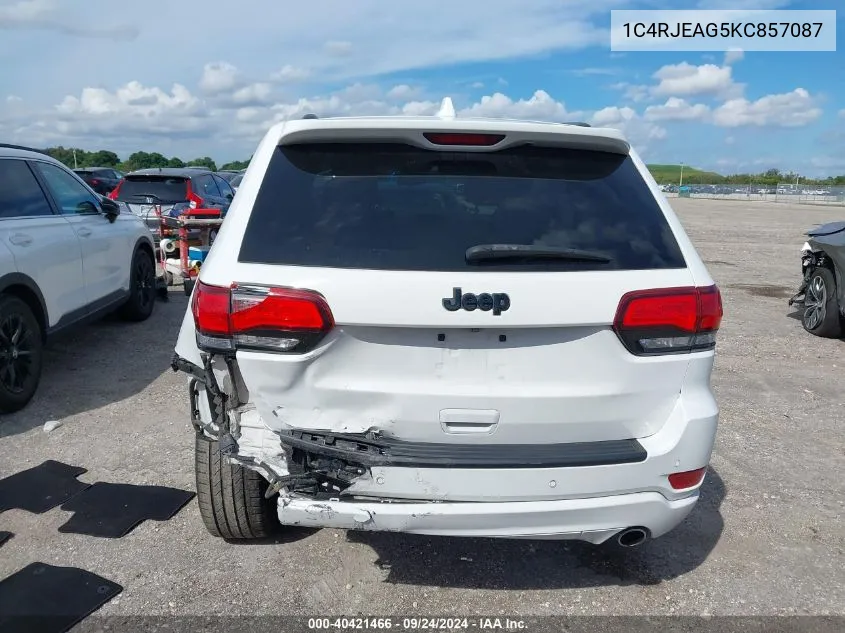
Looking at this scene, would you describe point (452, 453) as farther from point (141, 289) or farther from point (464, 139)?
point (141, 289)

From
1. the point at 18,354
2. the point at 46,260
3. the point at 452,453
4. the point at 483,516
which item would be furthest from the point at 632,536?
the point at 46,260

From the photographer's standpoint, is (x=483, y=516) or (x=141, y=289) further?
(x=141, y=289)

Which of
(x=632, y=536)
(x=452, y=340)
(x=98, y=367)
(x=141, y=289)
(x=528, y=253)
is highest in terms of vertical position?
(x=528, y=253)

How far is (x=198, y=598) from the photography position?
2887 mm

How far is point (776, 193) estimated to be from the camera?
5438 cm

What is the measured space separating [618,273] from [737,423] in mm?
3172

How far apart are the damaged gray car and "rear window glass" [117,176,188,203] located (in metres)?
9.27

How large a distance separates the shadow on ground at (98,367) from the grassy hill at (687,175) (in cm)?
8033

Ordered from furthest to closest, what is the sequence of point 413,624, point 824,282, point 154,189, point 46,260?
point 154,189 < point 824,282 < point 46,260 < point 413,624

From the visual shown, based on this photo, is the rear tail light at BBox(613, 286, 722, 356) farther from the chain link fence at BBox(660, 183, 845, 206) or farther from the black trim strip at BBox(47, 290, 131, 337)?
the chain link fence at BBox(660, 183, 845, 206)

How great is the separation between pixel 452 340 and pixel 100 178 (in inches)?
1078

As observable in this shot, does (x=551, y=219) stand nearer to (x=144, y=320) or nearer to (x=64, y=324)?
(x=64, y=324)

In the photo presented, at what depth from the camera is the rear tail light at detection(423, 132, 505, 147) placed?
2.60m

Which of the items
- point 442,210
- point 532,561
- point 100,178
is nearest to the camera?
point 442,210
